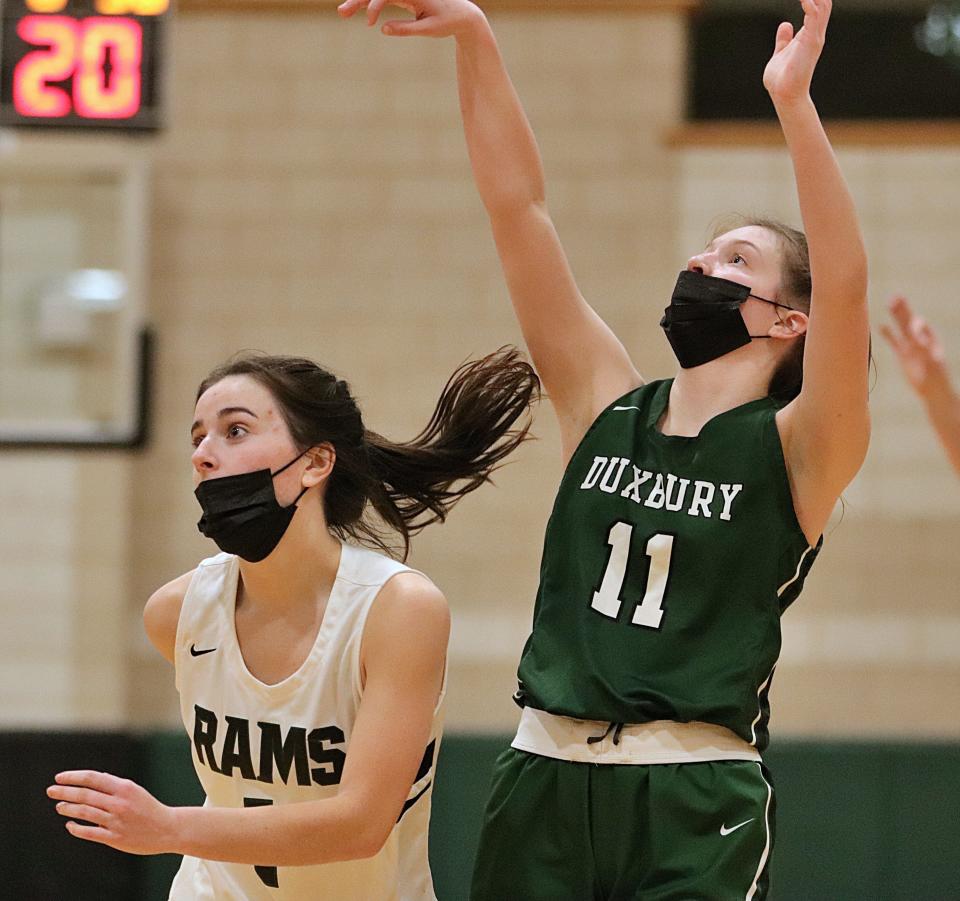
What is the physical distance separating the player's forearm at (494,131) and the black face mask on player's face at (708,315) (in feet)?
1.26

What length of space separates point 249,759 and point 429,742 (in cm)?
33

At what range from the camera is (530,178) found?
9.27ft

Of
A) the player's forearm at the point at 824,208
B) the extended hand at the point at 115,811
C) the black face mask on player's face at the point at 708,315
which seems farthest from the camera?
the black face mask on player's face at the point at 708,315

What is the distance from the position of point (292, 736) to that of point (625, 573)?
661 millimetres

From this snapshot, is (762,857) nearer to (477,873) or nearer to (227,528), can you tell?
(477,873)

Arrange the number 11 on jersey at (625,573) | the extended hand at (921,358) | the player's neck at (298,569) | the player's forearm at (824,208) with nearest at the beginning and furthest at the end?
the player's forearm at (824,208) < the number 11 on jersey at (625,573) < the player's neck at (298,569) < the extended hand at (921,358)

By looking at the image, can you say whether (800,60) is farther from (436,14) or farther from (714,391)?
(436,14)

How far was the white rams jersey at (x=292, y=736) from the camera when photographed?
263 cm

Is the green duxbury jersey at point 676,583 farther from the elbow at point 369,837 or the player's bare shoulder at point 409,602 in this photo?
the elbow at point 369,837

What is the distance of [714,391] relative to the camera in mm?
2613

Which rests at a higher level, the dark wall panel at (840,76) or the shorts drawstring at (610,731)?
the dark wall panel at (840,76)

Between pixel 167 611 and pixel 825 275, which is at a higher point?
pixel 825 275

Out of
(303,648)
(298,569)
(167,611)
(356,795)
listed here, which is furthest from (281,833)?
(167,611)

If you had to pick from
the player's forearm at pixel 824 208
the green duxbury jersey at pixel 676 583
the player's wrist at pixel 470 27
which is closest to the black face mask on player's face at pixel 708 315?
the green duxbury jersey at pixel 676 583
